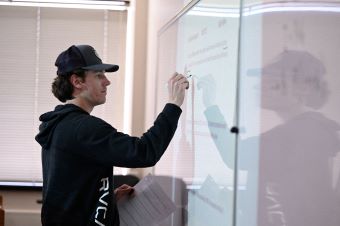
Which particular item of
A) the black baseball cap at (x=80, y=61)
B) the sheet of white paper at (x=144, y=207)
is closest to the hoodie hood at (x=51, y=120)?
the black baseball cap at (x=80, y=61)

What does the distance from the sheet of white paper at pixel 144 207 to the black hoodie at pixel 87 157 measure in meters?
0.22

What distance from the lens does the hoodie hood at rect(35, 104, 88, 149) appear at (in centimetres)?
145

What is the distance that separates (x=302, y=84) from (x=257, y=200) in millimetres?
320

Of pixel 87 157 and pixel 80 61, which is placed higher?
pixel 80 61

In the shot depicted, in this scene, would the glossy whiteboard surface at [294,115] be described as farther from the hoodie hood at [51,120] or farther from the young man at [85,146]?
the hoodie hood at [51,120]

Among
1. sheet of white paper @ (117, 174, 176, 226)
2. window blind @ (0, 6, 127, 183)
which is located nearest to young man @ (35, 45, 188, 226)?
sheet of white paper @ (117, 174, 176, 226)

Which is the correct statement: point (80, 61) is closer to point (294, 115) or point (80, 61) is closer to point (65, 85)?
point (65, 85)

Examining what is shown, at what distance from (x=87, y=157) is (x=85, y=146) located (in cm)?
5

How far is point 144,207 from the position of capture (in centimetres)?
174

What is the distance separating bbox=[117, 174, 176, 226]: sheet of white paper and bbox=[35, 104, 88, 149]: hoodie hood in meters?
0.41

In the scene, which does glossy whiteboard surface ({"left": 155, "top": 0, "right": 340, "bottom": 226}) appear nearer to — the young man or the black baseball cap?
the young man

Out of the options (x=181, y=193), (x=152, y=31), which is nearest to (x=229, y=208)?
(x=181, y=193)

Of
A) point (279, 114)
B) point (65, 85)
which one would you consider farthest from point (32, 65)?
point (279, 114)

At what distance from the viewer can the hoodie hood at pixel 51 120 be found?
4.75 ft
